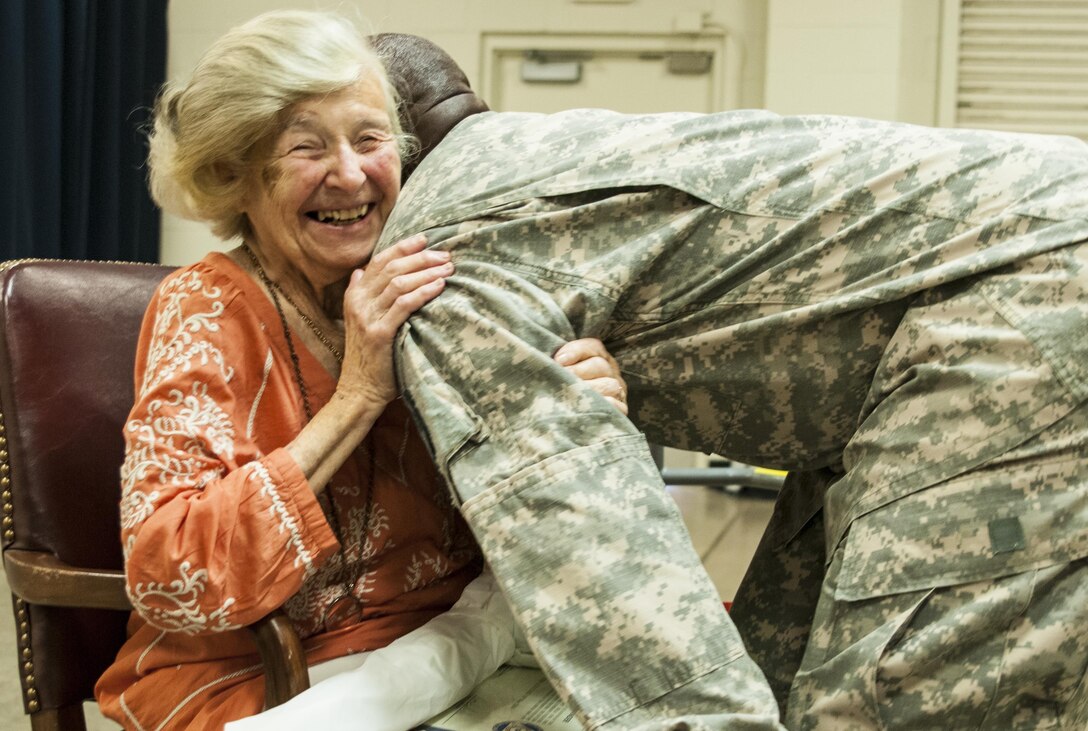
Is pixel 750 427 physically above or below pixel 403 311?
below

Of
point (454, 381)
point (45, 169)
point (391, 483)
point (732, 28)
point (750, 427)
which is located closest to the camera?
point (454, 381)

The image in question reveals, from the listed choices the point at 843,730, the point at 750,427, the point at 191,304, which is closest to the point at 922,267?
the point at 750,427

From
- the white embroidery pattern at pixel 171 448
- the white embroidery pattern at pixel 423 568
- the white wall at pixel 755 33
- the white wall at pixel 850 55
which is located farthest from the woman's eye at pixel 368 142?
the white wall at pixel 850 55

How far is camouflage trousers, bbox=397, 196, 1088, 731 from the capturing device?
100 cm

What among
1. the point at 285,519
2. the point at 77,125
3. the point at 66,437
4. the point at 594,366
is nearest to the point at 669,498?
the point at 594,366

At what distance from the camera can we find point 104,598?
1.42 metres

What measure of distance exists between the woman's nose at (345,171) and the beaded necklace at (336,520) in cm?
17

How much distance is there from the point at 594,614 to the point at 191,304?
0.66m

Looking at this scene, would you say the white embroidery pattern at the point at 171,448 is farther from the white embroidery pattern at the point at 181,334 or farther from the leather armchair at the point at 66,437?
the leather armchair at the point at 66,437

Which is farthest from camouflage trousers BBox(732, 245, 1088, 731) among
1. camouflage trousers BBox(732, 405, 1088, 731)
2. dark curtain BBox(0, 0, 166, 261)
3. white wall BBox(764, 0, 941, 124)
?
white wall BBox(764, 0, 941, 124)

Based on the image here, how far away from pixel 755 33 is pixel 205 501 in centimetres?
382

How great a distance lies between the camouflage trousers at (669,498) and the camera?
1002mm

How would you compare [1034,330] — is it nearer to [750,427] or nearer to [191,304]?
[750,427]

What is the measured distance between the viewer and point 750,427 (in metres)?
1.24
